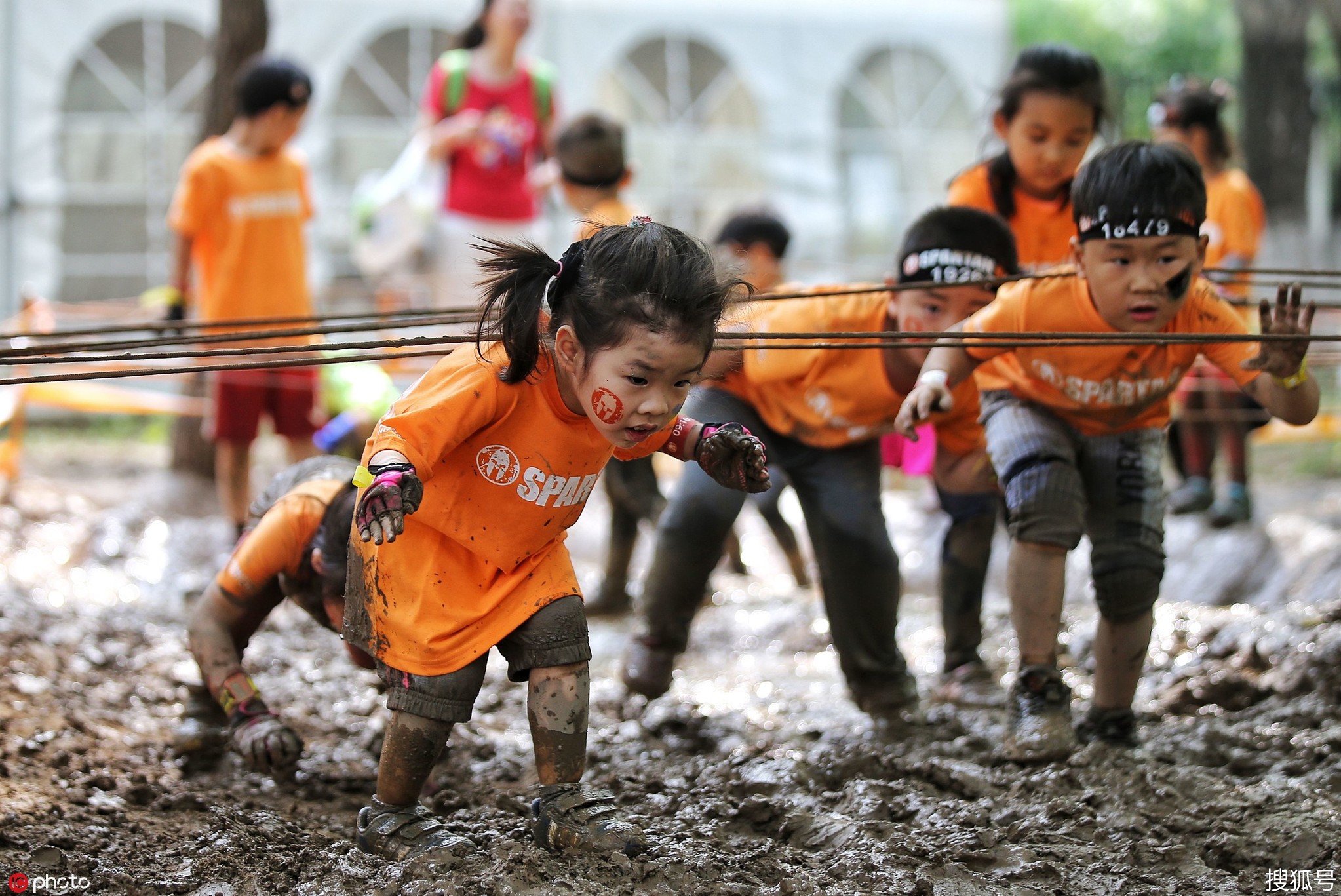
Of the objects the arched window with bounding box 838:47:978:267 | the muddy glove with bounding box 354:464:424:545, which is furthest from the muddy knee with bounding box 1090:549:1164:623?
the arched window with bounding box 838:47:978:267

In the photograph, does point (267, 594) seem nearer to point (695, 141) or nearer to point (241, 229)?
point (241, 229)

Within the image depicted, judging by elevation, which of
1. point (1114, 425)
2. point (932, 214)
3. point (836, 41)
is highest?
point (836, 41)

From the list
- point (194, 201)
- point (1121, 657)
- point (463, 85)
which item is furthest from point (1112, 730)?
point (463, 85)

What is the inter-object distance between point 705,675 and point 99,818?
7.05 ft

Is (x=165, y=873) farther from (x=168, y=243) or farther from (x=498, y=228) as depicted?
(x=168, y=243)

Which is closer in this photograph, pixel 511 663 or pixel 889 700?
pixel 511 663

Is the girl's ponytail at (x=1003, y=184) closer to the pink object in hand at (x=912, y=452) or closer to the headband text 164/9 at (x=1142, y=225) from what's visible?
the pink object in hand at (x=912, y=452)

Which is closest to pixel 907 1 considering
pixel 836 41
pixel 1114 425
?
pixel 836 41

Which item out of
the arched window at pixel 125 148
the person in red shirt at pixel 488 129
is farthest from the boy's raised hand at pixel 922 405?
the arched window at pixel 125 148

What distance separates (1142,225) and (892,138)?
968 centimetres

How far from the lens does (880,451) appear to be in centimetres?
369

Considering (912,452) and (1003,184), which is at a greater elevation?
(1003,184)

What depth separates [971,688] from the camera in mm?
3908

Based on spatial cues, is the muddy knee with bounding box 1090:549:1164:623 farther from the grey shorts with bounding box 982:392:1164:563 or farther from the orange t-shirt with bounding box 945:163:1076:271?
the orange t-shirt with bounding box 945:163:1076:271
